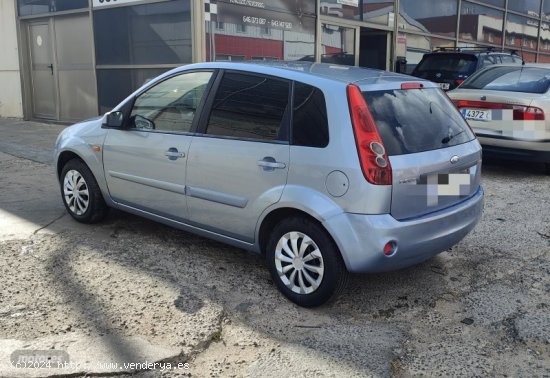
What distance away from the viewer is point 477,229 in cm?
520

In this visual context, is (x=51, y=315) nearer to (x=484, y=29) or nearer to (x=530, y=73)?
(x=530, y=73)

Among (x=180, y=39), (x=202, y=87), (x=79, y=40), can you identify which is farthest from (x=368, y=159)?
(x=79, y=40)

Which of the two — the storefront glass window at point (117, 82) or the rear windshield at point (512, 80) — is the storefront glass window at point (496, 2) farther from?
the storefront glass window at point (117, 82)

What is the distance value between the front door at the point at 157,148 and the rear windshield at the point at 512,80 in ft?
15.4

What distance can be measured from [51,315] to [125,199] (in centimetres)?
147

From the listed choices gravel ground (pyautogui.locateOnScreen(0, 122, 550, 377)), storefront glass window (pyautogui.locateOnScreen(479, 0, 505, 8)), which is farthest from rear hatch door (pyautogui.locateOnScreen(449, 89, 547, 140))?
storefront glass window (pyautogui.locateOnScreen(479, 0, 505, 8))

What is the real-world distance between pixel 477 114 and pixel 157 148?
180 inches

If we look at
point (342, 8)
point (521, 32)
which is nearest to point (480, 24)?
point (521, 32)

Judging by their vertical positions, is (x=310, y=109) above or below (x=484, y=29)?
below

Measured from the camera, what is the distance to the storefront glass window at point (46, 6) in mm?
11216

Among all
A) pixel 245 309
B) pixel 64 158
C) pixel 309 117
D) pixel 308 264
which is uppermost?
pixel 309 117

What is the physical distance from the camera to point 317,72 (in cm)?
374

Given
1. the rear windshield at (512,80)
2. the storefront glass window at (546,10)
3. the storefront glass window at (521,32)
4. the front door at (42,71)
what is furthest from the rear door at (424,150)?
the storefront glass window at (546,10)

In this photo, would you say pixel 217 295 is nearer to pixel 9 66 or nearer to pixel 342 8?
pixel 342 8
